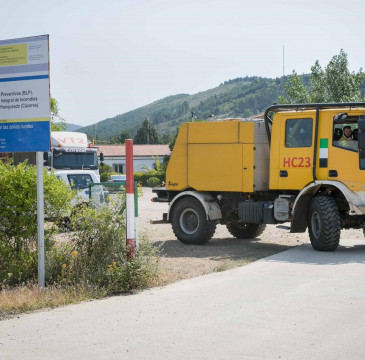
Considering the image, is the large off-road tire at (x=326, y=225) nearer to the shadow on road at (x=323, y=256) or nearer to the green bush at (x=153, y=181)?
the shadow on road at (x=323, y=256)

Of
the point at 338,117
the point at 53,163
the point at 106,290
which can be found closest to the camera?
the point at 106,290

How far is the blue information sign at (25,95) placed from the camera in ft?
33.1

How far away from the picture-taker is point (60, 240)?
1111 cm

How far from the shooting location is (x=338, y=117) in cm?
1437

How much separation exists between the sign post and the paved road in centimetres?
219

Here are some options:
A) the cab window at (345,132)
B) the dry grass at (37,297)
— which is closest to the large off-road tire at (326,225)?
the cab window at (345,132)

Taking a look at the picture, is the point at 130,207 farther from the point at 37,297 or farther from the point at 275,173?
the point at 275,173

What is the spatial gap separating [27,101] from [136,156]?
85.5m

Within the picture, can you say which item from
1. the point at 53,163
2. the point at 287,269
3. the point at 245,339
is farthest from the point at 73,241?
the point at 53,163

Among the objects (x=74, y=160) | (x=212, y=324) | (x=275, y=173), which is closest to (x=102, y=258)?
(x=212, y=324)

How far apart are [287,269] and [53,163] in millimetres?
17203

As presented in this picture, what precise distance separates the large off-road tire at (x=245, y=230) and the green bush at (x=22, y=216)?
294 inches

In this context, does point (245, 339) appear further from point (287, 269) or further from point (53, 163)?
point (53, 163)

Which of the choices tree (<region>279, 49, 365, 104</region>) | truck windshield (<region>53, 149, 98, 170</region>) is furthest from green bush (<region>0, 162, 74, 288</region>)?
tree (<region>279, 49, 365, 104</region>)
